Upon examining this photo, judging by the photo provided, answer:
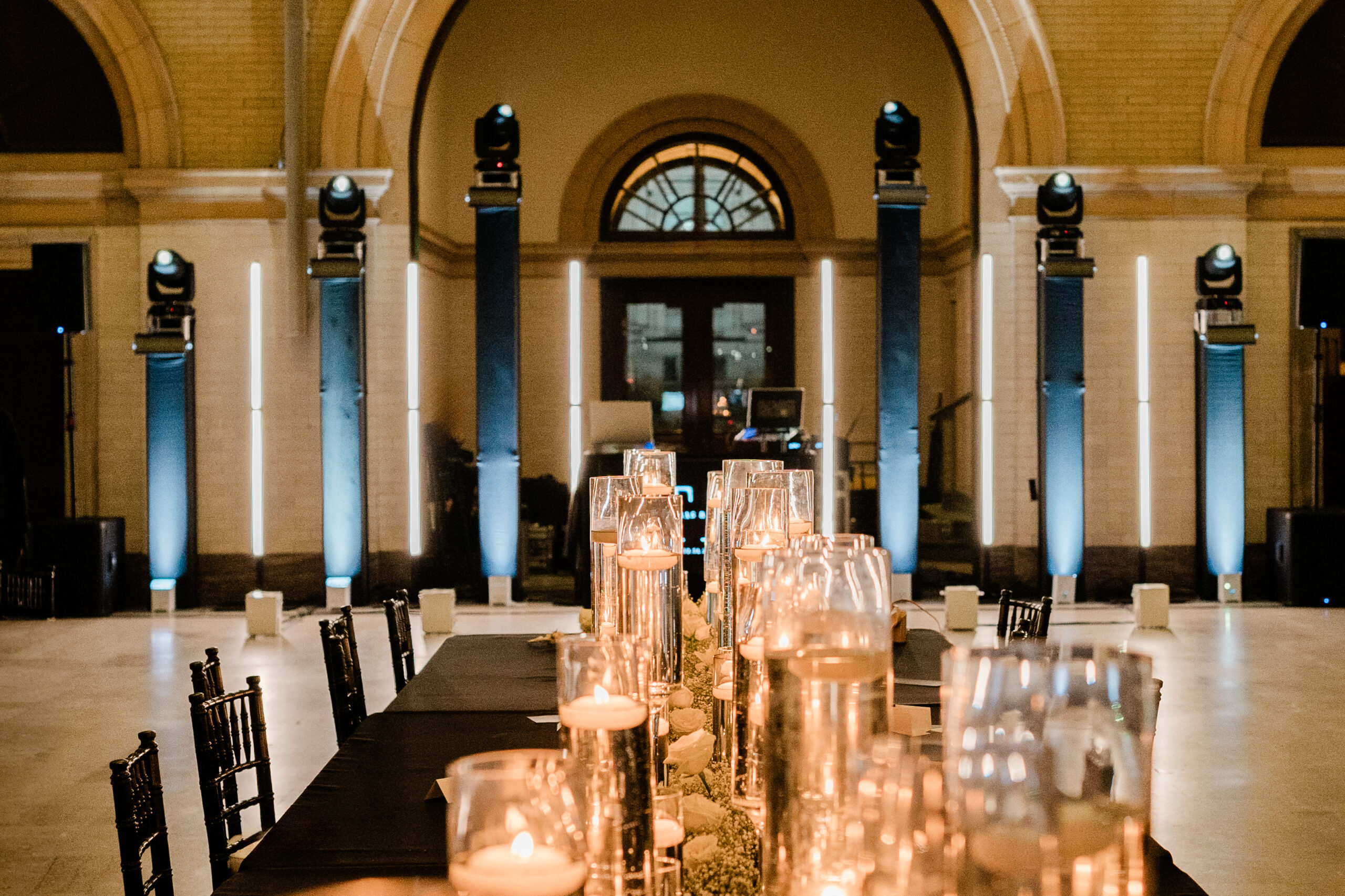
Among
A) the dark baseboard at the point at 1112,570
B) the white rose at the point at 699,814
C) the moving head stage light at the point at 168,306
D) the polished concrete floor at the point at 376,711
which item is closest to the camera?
the white rose at the point at 699,814

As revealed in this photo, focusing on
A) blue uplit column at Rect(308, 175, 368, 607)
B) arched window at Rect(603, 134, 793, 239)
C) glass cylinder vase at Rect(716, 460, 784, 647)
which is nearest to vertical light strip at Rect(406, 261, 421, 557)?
blue uplit column at Rect(308, 175, 368, 607)

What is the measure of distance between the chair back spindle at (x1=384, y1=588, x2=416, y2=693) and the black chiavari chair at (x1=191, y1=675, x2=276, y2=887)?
2.34 feet

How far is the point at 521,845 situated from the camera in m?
0.78

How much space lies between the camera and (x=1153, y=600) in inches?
279

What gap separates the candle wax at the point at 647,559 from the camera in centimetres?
166

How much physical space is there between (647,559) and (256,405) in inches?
278

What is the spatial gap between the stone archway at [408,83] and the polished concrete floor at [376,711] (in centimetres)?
330

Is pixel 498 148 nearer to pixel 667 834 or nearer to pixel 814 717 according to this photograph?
pixel 667 834

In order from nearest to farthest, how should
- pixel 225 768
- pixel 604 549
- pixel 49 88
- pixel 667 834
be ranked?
1. pixel 667 834
2. pixel 604 549
3. pixel 225 768
4. pixel 49 88

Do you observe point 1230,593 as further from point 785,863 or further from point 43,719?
point 785,863

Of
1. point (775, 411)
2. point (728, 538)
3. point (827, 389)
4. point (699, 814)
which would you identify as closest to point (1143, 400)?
point (827, 389)

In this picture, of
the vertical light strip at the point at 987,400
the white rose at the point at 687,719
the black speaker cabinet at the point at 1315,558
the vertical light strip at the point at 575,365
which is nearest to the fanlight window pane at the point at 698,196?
the vertical light strip at the point at 575,365

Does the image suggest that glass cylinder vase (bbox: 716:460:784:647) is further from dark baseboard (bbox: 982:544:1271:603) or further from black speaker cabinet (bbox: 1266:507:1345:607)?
black speaker cabinet (bbox: 1266:507:1345:607)

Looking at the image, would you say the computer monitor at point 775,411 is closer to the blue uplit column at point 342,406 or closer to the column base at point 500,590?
the column base at point 500,590
